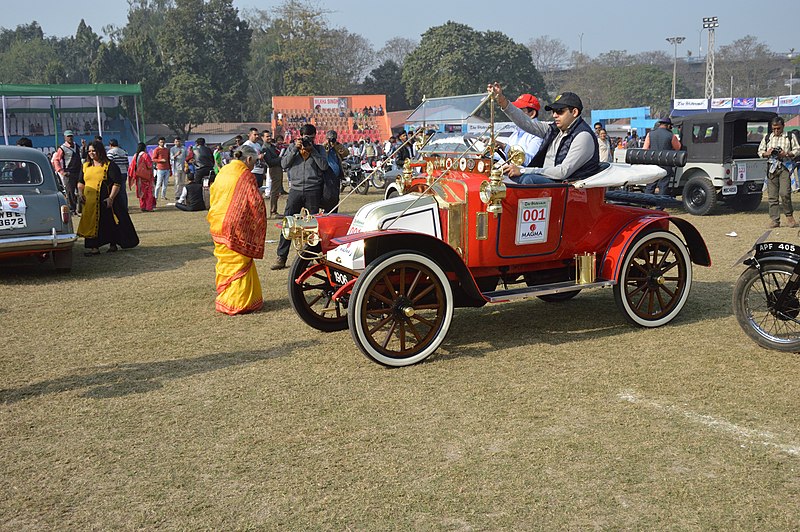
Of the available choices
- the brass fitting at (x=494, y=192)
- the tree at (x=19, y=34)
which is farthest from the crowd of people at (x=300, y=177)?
the tree at (x=19, y=34)

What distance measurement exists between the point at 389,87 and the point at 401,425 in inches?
2966

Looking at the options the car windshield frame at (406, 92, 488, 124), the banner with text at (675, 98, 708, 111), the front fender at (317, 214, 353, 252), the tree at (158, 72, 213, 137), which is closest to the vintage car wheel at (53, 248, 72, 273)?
the car windshield frame at (406, 92, 488, 124)

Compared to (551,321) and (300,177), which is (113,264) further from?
(551,321)

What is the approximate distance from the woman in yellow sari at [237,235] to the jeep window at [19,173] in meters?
3.56

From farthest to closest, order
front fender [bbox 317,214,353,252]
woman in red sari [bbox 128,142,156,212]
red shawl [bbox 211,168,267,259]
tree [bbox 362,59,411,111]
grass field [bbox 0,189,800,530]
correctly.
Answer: tree [bbox 362,59,411,111] → woman in red sari [bbox 128,142,156,212] → red shawl [bbox 211,168,267,259] → front fender [bbox 317,214,353,252] → grass field [bbox 0,189,800,530]

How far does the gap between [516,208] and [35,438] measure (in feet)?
11.7

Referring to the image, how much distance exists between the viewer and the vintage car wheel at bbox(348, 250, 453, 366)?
5.15m

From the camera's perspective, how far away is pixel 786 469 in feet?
12.1

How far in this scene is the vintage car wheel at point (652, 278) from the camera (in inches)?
240

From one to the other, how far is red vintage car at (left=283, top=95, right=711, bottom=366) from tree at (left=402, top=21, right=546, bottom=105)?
60.1 meters

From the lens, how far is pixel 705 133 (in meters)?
13.9

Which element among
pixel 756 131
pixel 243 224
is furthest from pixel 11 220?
pixel 756 131

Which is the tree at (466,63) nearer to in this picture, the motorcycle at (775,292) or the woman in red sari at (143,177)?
the woman in red sari at (143,177)

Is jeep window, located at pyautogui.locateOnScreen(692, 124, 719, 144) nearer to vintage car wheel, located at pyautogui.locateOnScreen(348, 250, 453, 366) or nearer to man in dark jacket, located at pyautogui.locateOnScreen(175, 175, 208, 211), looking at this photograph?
vintage car wheel, located at pyautogui.locateOnScreen(348, 250, 453, 366)
